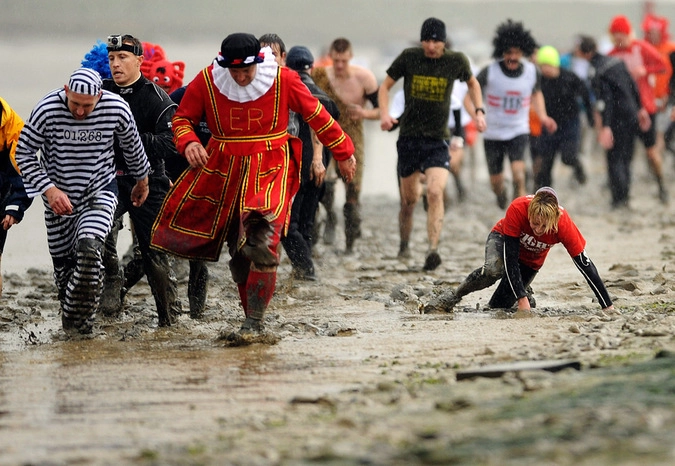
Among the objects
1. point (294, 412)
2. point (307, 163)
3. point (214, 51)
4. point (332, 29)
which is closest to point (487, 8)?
point (332, 29)

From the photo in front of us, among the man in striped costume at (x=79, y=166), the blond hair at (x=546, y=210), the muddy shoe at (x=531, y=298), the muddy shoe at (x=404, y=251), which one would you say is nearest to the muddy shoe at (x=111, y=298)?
the man in striped costume at (x=79, y=166)

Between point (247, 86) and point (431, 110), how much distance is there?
12.5ft

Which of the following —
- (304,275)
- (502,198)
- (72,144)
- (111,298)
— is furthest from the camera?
(502,198)

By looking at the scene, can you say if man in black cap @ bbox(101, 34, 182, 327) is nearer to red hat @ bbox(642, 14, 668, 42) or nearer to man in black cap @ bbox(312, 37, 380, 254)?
man in black cap @ bbox(312, 37, 380, 254)

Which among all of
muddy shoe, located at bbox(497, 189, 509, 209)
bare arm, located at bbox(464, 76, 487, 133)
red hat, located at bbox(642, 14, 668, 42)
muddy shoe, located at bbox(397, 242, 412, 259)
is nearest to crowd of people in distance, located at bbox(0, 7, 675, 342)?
muddy shoe, located at bbox(397, 242, 412, 259)

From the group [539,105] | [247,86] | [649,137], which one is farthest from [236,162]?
[649,137]

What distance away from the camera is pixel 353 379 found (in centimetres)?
623

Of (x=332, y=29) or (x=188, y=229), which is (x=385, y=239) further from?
(x=332, y=29)

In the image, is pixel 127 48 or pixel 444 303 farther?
pixel 444 303

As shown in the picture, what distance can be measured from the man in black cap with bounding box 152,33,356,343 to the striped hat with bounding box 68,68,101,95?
0.52 metres

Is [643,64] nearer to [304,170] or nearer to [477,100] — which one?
[477,100]

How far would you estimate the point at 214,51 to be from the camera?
149ft

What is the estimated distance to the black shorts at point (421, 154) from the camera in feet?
35.6

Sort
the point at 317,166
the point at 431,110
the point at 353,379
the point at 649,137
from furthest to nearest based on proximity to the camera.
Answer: the point at 649,137, the point at 431,110, the point at 317,166, the point at 353,379
